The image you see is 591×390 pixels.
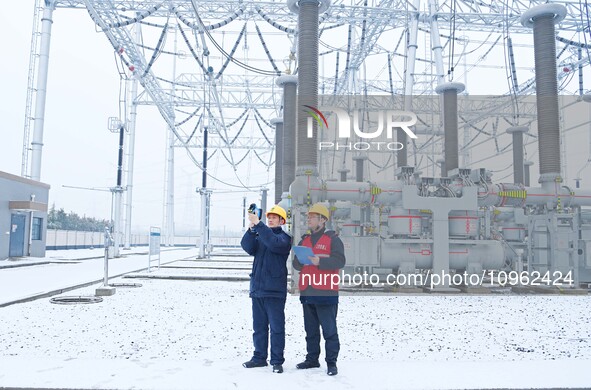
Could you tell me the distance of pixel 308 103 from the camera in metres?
13.9

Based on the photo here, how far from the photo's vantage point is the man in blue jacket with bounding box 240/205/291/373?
16.3ft

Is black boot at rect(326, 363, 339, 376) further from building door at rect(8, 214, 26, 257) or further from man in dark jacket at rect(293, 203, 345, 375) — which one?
building door at rect(8, 214, 26, 257)

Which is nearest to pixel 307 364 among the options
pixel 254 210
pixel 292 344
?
pixel 292 344

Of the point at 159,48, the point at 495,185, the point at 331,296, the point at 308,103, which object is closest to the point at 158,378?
the point at 331,296

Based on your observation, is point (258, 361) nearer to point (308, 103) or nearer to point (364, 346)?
point (364, 346)

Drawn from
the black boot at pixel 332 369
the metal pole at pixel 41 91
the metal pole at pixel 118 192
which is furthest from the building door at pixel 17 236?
the black boot at pixel 332 369

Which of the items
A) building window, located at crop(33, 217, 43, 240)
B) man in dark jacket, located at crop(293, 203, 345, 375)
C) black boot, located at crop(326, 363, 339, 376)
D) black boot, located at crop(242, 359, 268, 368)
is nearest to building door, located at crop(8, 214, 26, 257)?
building window, located at crop(33, 217, 43, 240)

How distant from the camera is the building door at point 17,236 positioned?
2548cm

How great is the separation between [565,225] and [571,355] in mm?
9198

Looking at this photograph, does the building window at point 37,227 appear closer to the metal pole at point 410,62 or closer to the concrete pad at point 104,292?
the concrete pad at point 104,292

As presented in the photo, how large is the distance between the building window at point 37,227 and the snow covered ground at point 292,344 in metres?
19.6

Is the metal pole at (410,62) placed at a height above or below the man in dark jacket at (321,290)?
above

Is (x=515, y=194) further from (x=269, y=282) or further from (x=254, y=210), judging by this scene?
(x=254, y=210)

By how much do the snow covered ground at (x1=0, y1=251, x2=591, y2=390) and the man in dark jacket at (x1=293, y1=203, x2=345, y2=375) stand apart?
0.79ft
